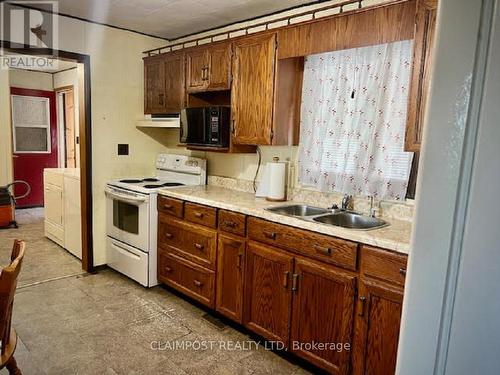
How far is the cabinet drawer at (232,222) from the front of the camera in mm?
2500

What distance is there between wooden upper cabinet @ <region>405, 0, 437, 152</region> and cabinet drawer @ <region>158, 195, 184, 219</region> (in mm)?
1790

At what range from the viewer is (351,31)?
7.16 feet

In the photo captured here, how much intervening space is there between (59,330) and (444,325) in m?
2.69

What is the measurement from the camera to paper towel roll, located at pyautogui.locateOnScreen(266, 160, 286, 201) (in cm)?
278

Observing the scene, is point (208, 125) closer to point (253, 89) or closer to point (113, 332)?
point (253, 89)

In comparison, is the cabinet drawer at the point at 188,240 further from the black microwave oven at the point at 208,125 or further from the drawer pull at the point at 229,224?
the black microwave oven at the point at 208,125

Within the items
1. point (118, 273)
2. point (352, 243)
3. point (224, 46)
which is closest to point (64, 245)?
point (118, 273)

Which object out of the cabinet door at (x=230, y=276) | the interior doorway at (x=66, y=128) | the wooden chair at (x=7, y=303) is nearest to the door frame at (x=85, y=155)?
the cabinet door at (x=230, y=276)

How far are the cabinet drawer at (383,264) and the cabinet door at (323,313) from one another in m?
0.12

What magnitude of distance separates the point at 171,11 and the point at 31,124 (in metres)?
4.55

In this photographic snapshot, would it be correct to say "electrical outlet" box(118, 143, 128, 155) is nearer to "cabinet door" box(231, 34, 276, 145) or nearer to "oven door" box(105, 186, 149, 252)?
"oven door" box(105, 186, 149, 252)

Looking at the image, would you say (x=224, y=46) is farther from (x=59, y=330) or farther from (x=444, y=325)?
(x=444, y=325)

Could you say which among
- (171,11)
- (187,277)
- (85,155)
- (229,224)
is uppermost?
(171,11)

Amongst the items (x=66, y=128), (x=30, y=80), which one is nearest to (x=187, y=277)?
(x=66, y=128)
